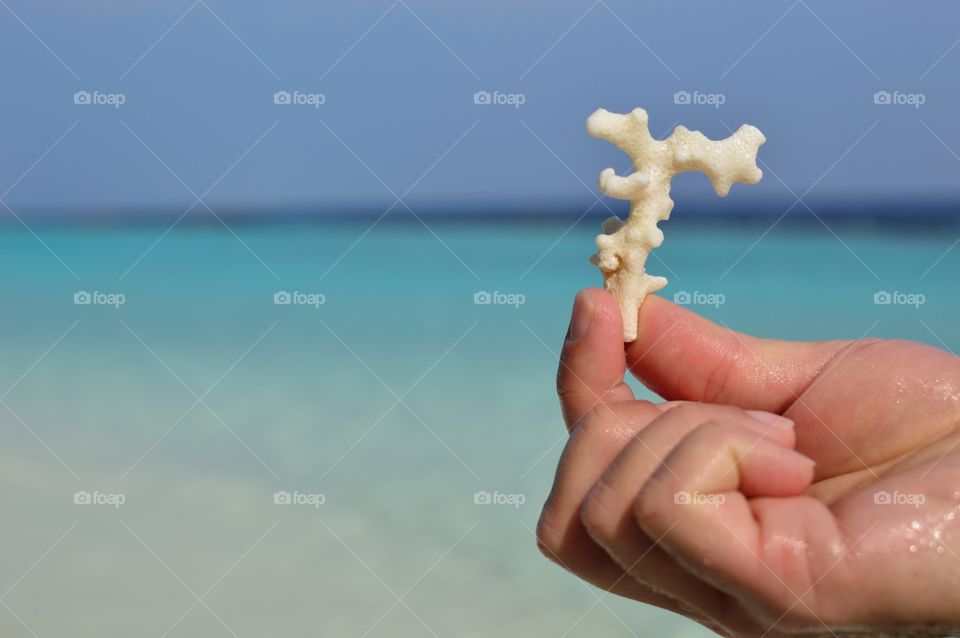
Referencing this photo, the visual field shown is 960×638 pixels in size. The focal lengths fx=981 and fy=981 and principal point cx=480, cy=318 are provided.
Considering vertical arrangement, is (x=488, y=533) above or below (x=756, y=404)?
below

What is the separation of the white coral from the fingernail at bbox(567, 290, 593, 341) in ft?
0.55

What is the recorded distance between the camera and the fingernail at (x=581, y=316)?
8.23 ft

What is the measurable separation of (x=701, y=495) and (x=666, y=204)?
939 mm

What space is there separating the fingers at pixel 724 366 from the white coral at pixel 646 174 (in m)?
0.14

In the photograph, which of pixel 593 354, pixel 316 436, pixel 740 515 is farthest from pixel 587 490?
pixel 316 436

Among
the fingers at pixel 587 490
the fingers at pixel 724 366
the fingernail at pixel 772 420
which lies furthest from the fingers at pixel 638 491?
the fingers at pixel 724 366

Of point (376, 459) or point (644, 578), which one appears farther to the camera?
point (376, 459)

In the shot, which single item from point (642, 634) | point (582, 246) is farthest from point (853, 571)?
point (582, 246)

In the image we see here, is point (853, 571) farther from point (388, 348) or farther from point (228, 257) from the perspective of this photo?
point (228, 257)

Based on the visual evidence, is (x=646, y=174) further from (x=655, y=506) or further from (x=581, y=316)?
(x=655, y=506)

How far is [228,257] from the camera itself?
648 inches

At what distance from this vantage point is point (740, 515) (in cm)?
204

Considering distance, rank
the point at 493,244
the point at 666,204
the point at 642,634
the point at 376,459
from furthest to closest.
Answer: the point at 493,244
the point at 376,459
the point at 642,634
the point at 666,204

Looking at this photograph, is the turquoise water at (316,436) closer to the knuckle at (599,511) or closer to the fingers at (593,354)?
the fingers at (593,354)
